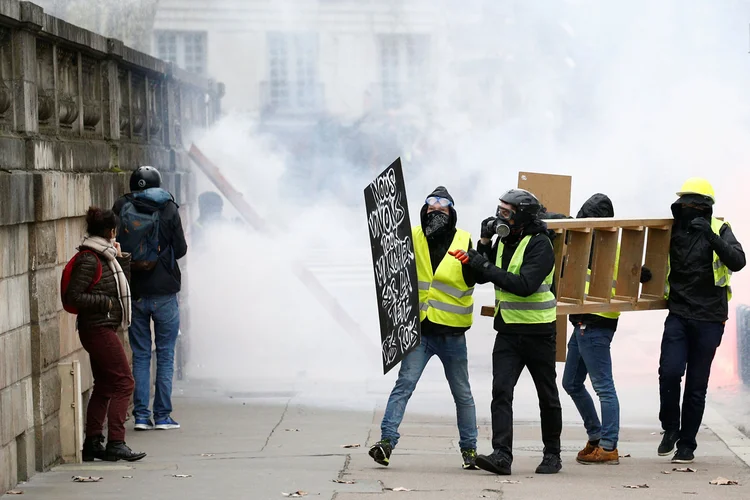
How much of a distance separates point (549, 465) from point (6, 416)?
2931mm

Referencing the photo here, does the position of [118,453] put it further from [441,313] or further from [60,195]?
[441,313]

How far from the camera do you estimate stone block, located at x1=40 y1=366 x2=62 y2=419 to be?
7.03 meters

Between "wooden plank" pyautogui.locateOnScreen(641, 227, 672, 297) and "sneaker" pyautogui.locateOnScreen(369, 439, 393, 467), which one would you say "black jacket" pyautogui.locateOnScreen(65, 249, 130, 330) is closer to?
"sneaker" pyautogui.locateOnScreen(369, 439, 393, 467)

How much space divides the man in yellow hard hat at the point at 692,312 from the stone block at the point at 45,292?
3.57m

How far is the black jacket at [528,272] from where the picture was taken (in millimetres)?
6812

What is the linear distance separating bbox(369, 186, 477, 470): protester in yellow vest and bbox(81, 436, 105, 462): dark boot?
1607mm

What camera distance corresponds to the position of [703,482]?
6.94 metres

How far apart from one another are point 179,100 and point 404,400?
543cm

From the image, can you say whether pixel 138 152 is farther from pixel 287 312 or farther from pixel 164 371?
pixel 287 312

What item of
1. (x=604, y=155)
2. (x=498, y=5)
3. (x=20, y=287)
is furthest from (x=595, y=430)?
(x=498, y=5)

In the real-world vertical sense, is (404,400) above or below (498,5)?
below

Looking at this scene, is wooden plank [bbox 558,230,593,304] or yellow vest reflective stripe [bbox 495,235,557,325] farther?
wooden plank [bbox 558,230,593,304]

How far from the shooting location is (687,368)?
25.2ft

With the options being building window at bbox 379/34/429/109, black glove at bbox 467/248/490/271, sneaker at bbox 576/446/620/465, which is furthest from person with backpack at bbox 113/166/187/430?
building window at bbox 379/34/429/109
